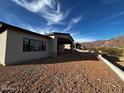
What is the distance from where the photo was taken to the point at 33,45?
502 inches

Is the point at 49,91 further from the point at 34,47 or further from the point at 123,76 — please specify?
the point at 34,47

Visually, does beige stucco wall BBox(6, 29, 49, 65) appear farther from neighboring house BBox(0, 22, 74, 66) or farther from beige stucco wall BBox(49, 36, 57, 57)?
beige stucco wall BBox(49, 36, 57, 57)

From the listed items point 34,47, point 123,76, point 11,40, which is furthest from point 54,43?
point 123,76

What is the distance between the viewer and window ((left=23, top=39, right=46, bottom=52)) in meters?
11.4

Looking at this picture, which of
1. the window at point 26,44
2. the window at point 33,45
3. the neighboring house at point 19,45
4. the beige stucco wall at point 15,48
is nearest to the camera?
the neighboring house at point 19,45

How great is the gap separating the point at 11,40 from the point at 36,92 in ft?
21.5

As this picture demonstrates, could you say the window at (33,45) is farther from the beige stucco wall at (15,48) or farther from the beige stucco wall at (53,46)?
the beige stucco wall at (53,46)

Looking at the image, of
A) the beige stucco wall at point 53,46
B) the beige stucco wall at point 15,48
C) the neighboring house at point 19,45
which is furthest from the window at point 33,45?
the beige stucco wall at point 53,46

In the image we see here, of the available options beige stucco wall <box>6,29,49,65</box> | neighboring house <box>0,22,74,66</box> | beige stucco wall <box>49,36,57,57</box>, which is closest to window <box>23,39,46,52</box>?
neighboring house <box>0,22,74,66</box>

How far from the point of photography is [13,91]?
179 inches

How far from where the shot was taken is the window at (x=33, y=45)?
37.4ft

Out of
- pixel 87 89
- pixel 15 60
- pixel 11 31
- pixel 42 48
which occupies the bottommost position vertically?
pixel 87 89

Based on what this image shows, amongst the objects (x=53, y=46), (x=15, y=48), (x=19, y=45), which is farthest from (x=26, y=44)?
(x=53, y=46)

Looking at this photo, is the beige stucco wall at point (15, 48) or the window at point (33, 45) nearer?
the beige stucco wall at point (15, 48)
